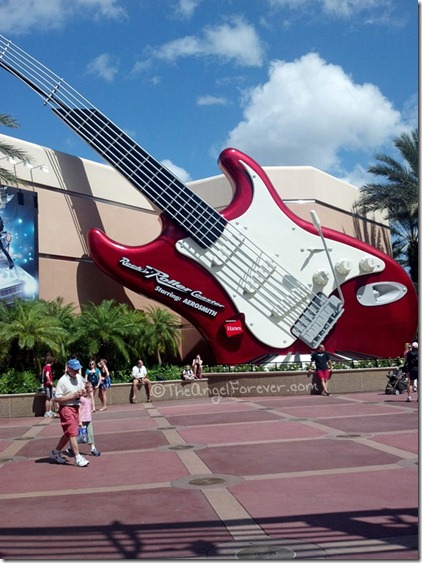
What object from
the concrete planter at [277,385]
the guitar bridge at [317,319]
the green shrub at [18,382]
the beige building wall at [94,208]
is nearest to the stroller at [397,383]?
the concrete planter at [277,385]

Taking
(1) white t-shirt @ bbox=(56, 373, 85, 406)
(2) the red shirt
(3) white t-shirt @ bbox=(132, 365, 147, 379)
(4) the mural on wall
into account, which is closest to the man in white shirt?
(3) white t-shirt @ bbox=(132, 365, 147, 379)

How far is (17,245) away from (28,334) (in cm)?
497

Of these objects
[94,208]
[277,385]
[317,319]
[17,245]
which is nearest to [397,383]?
[277,385]

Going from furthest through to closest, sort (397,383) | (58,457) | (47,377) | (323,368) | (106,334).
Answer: (106,334) → (323,368) → (397,383) → (47,377) → (58,457)

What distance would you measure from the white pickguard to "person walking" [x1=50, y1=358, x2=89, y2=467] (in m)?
15.4

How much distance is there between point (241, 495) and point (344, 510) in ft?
3.98

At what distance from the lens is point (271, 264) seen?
83.3ft

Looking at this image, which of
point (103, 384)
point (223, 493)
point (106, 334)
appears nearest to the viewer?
point (223, 493)

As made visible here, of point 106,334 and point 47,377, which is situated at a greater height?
point 106,334

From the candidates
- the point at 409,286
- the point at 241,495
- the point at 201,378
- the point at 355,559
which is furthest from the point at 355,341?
the point at 355,559

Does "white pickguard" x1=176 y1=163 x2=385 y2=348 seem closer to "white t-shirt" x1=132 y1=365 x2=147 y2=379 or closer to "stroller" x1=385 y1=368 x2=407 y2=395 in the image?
"white t-shirt" x1=132 y1=365 x2=147 y2=379

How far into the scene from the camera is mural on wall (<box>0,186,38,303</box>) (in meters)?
24.2

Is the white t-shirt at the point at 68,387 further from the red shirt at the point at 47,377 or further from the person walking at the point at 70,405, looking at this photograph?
the red shirt at the point at 47,377

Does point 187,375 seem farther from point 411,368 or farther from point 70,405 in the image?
point 70,405
